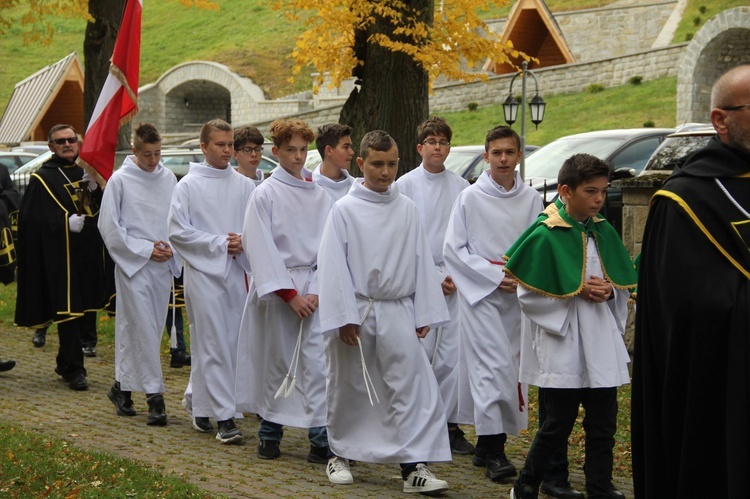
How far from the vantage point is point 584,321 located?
21.1 feet

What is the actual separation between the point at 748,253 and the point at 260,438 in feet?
13.6

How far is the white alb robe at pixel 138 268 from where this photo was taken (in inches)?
358

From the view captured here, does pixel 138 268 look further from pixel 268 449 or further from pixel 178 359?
pixel 178 359

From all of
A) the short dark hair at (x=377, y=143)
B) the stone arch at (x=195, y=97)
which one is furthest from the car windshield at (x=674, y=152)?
the stone arch at (x=195, y=97)

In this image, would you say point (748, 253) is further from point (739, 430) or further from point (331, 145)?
point (331, 145)

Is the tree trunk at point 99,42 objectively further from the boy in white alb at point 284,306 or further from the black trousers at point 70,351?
the boy in white alb at point 284,306

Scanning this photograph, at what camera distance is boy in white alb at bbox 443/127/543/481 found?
24.3 feet

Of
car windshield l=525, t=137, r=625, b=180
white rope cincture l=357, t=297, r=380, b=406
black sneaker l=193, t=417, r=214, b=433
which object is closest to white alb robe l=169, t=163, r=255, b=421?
black sneaker l=193, t=417, r=214, b=433

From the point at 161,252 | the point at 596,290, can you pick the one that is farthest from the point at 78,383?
the point at 596,290

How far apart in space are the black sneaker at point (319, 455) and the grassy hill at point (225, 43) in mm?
29579

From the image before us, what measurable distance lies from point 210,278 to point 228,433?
1128 millimetres

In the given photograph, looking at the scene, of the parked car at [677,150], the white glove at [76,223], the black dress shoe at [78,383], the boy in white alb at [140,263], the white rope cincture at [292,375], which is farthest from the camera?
the parked car at [677,150]

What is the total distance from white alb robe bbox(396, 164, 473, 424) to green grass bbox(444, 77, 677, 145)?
75.4 feet

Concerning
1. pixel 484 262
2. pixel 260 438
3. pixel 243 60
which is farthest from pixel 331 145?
pixel 243 60
